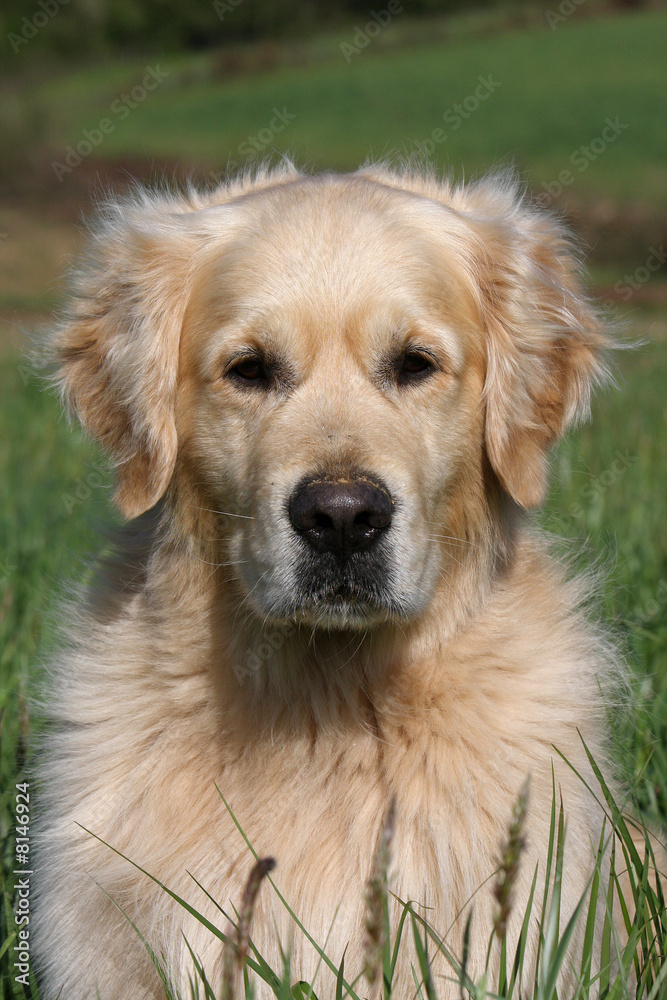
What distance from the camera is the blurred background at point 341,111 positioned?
30.3ft

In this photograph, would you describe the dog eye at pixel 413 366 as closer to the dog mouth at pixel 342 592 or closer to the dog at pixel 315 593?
the dog at pixel 315 593

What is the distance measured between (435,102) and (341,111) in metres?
4.33

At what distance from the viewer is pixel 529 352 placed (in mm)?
3025

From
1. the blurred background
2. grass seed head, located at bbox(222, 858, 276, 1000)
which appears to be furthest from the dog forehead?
the blurred background

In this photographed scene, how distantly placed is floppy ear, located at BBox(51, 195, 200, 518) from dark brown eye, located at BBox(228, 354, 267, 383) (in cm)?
27

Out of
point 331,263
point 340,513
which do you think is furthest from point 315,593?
point 331,263

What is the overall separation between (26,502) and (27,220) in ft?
100

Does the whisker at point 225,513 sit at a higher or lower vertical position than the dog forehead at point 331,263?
lower

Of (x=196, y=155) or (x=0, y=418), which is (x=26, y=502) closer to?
(x=0, y=418)

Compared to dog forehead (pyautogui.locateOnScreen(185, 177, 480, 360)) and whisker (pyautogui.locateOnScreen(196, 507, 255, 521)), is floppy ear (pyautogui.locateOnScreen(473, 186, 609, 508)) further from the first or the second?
whisker (pyautogui.locateOnScreen(196, 507, 255, 521))

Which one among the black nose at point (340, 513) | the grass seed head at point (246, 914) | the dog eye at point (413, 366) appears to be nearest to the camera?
the grass seed head at point (246, 914)

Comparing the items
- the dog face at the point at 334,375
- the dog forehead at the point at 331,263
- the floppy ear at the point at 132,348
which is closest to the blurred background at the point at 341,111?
the floppy ear at the point at 132,348

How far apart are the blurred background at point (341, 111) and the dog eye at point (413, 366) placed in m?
3.46

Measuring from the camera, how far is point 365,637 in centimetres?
284
